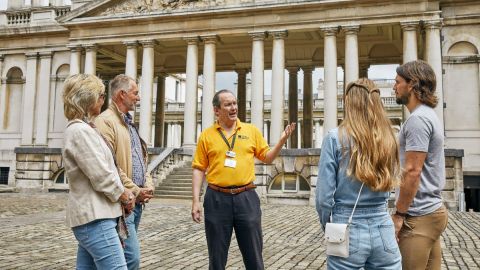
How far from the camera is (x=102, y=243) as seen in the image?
3580 millimetres

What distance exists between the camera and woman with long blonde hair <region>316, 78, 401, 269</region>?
3.38m

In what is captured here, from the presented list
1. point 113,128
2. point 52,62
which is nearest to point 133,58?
point 52,62

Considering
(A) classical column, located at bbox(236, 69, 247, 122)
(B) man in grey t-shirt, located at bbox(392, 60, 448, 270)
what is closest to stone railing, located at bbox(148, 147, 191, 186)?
(A) classical column, located at bbox(236, 69, 247, 122)

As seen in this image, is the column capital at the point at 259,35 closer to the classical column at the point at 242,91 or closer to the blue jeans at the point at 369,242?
the classical column at the point at 242,91

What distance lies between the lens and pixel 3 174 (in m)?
30.2

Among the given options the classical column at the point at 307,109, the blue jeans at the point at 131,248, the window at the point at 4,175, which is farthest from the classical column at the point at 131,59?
the blue jeans at the point at 131,248

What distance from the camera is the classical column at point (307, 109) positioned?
30281 millimetres

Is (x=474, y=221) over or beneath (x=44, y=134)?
beneath

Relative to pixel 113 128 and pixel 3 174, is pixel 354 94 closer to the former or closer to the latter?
pixel 113 128

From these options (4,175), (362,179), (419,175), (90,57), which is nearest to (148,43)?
(90,57)

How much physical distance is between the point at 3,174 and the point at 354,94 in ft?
102

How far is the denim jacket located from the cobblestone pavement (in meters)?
4.41

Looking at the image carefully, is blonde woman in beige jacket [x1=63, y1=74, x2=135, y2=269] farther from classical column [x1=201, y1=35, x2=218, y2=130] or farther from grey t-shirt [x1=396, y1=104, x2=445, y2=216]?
classical column [x1=201, y1=35, x2=218, y2=130]

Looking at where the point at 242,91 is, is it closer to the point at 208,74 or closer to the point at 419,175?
the point at 208,74
